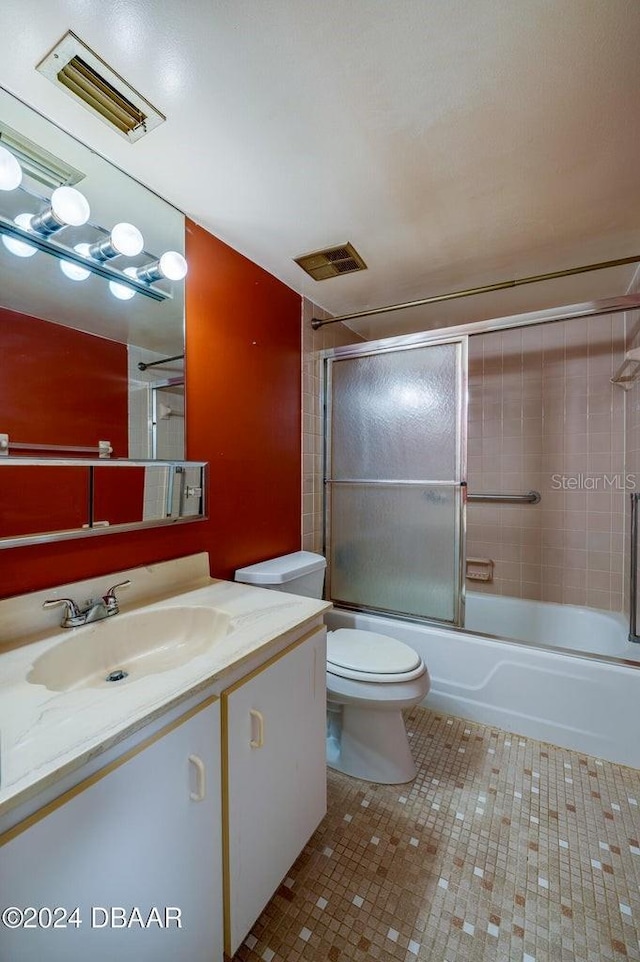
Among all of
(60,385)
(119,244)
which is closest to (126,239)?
(119,244)

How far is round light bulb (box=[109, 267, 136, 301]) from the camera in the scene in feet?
4.26

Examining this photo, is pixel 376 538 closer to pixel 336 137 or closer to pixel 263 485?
pixel 263 485

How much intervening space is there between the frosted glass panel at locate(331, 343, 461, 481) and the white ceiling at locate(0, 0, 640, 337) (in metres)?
0.55

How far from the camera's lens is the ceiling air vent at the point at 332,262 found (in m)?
1.77

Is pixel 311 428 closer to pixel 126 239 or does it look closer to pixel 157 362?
pixel 157 362

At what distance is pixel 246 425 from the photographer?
5.86 ft

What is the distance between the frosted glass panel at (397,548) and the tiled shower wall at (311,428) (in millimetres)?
118

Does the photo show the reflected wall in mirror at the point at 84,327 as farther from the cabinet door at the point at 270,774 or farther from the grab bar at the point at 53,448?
the cabinet door at the point at 270,774

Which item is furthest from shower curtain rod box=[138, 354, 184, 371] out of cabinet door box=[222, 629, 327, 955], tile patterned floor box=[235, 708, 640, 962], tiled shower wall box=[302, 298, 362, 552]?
tile patterned floor box=[235, 708, 640, 962]

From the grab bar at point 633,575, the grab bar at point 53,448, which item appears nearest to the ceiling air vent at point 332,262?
the grab bar at point 53,448

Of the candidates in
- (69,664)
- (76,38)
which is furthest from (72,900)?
(76,38)

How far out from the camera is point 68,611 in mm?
1093

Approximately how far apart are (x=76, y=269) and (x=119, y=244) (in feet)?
0.52

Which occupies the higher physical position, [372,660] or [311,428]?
[311,428]
